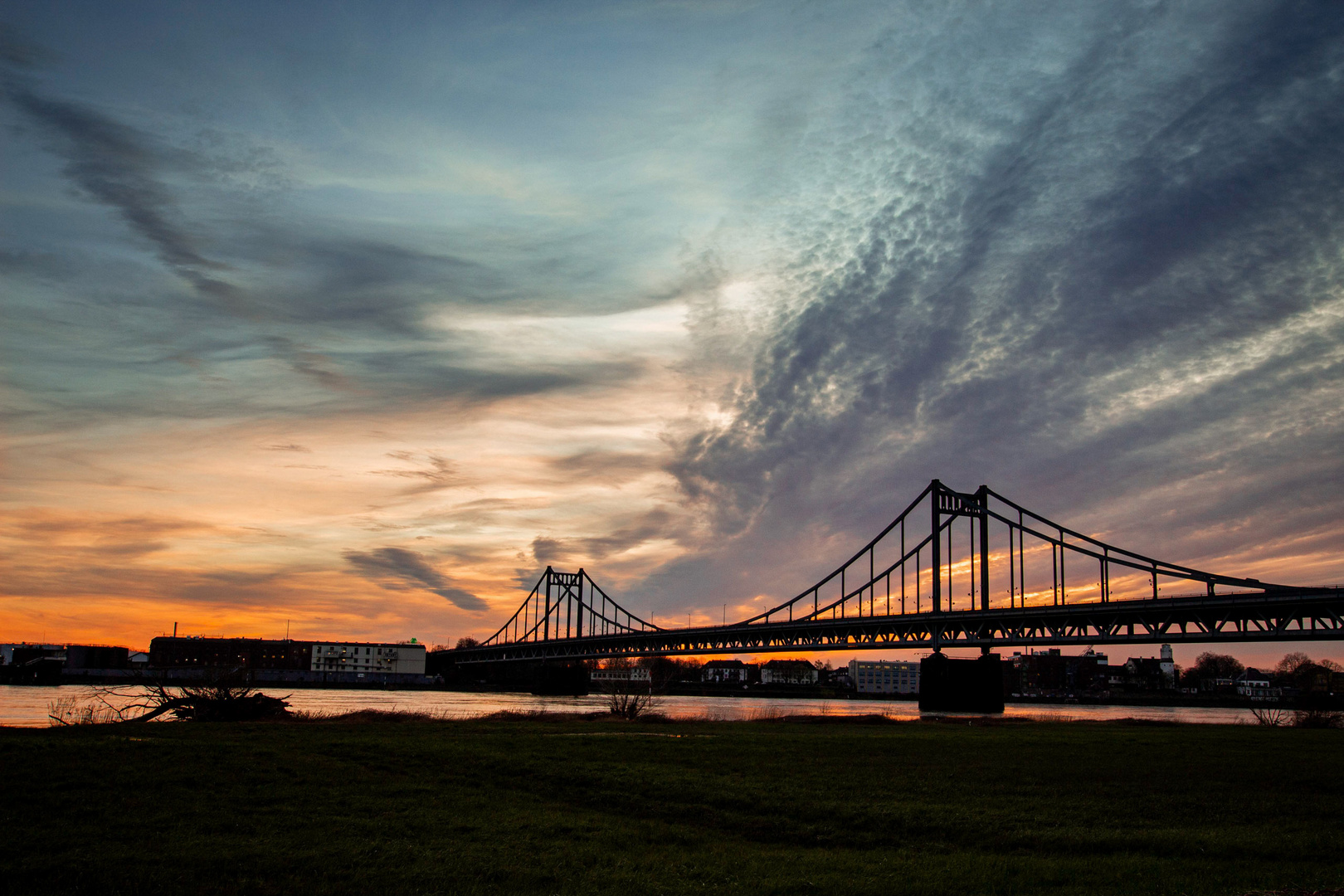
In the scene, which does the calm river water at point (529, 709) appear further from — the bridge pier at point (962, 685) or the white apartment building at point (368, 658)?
the white apartment building at point (368, 658)

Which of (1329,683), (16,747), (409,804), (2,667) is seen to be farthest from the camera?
(2,667)

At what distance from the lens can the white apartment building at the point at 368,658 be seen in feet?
598

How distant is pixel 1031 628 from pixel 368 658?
475ft

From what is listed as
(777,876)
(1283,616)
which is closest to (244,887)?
(777,876)

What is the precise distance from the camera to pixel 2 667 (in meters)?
142

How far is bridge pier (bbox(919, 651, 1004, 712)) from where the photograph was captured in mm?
70312

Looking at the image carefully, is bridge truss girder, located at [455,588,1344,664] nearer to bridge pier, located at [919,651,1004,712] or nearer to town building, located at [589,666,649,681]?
bridge pier, located at [919,651,1004,712]

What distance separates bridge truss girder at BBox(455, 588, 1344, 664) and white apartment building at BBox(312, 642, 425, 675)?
280 feet

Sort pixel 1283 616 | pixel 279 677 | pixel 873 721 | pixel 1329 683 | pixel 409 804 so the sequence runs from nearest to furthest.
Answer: pixel 409 804
pixel 873 721
pixel 1283 616
pixel 1329 683
pixel 279 677

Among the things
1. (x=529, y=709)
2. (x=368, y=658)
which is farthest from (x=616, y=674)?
(x=529, y=709)

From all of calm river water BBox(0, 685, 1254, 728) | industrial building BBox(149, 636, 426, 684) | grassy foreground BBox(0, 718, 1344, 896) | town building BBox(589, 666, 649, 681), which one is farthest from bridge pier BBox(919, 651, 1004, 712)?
industrial building BBox(149, 636, 426, 684)

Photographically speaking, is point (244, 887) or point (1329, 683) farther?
point (1329, 683)

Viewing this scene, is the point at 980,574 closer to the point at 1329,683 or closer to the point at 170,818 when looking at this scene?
the point at 1329,683

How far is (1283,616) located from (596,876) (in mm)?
61800
